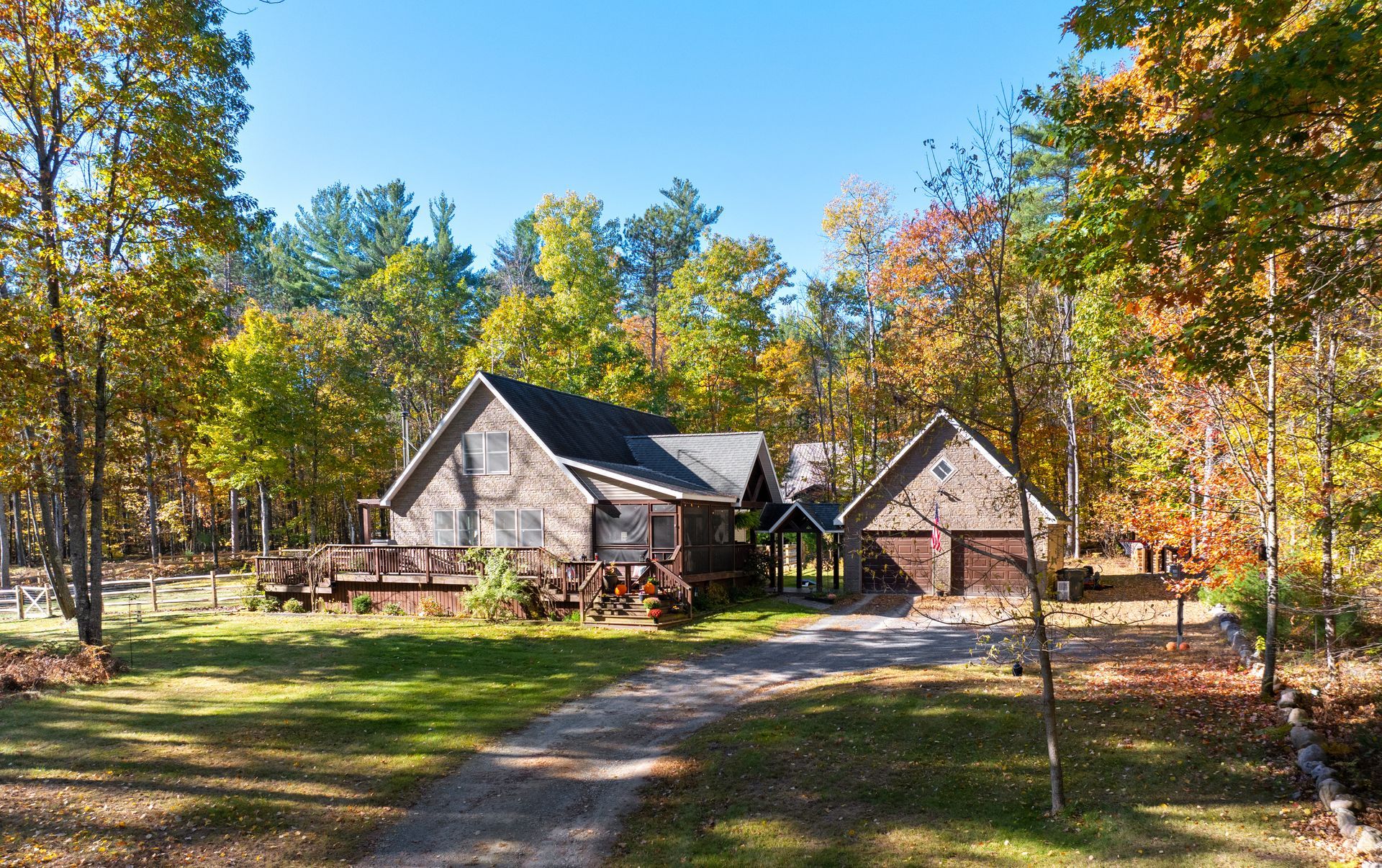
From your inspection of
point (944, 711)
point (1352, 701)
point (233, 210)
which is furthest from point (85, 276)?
point (1352, 701)

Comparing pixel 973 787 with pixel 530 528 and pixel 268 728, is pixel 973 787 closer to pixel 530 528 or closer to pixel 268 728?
pixel 268 728

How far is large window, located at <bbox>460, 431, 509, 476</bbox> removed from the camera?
26.5 meters

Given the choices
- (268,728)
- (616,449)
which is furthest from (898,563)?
(268,728)

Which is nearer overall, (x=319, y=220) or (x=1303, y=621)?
(x=1303, y=621)

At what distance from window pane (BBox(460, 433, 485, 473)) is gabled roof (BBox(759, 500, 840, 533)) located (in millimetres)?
10631

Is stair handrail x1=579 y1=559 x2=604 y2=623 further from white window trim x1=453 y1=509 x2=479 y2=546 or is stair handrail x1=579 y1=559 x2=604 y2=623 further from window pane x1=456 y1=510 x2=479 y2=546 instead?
window pane x1=456 y1=510 x2=479 y2=546

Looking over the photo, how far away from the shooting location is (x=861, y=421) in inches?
1676

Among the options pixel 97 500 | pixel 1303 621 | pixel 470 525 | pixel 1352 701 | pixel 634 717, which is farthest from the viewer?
pixel 470 525

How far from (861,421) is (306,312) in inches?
1319

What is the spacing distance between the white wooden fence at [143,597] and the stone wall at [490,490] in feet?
21.5

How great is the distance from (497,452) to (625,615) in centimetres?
817

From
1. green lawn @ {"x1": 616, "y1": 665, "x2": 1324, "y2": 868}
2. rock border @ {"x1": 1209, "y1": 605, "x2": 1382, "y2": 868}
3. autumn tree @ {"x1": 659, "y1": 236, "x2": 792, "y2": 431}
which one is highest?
autumn tree @ {"x1": 659, "y1": 236, "x2": 792, "y2": 431}

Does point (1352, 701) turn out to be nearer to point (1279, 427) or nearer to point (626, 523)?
point (1279, 427)

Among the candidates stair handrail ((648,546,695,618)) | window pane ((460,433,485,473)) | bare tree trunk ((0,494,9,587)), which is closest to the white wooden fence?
bare tree trunk ((0,494,9,587))
